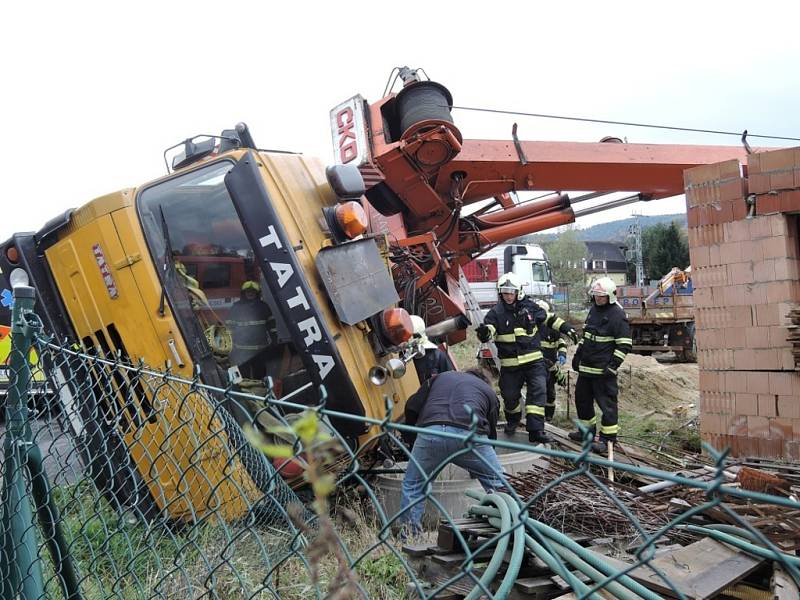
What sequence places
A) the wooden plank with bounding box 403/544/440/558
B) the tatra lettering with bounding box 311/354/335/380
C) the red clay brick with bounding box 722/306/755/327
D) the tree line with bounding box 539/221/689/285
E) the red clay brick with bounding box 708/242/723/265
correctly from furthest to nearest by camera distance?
the tree line with bounding box 539/221/689/285 → the red clay brick with bounding box 708/242/723/265 → the red clay brick with bounding box 722/306/755/327 → the tatra lettering with bounding box 311/354/335/380 → the wooden plank with bounding box 403/544/440/558

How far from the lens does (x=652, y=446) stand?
674cm

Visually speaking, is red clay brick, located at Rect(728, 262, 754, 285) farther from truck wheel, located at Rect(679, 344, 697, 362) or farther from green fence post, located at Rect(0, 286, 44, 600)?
truck wheel, located at Rect(679, 344, 697, 362)

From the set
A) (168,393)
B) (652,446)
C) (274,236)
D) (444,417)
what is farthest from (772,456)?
(168,393)

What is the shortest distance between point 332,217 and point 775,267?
3594mm

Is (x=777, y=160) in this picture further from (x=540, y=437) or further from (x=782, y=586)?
(x=782, y=586)

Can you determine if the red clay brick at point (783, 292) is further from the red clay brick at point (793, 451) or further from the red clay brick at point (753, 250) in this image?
the red clay brick at point (793, 451)

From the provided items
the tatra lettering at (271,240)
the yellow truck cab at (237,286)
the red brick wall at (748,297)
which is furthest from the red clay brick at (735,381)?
the tatra lettering at (271,240)

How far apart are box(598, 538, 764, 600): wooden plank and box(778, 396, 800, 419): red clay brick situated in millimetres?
2910

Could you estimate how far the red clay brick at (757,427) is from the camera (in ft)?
17.6

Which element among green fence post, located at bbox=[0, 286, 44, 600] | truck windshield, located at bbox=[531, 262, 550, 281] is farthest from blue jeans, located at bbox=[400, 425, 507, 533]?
truck windshield, located at bbox=[531, 262, 550, 281]

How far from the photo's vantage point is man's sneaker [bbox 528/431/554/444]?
601cm

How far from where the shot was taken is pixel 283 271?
3898 millimetres

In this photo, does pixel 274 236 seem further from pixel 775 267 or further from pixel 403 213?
pixel 775 267

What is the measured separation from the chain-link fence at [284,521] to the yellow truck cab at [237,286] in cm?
29
